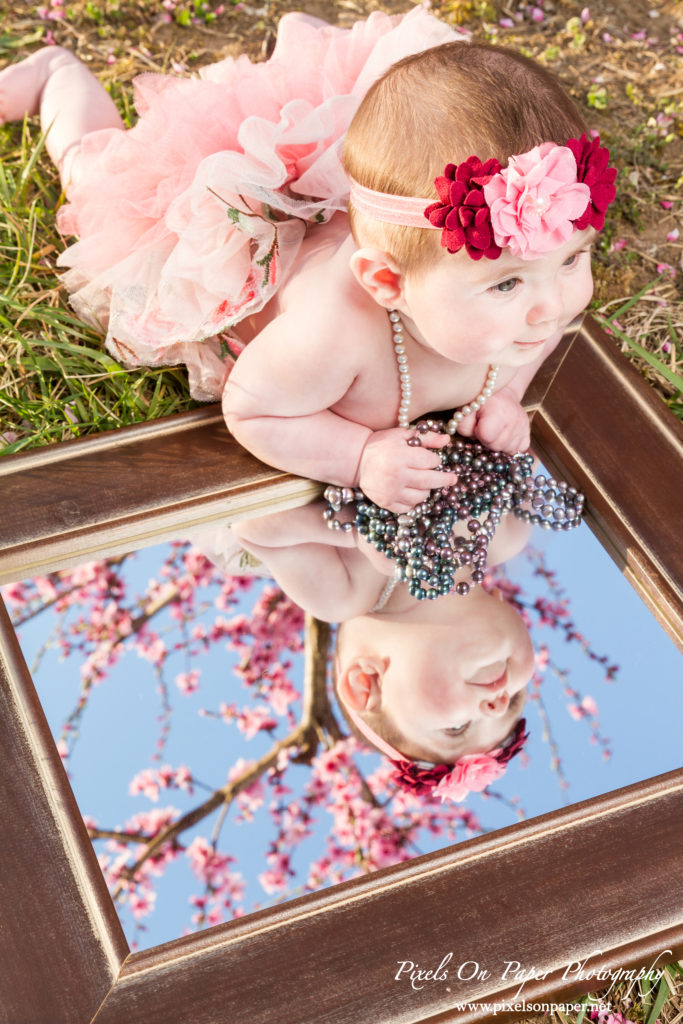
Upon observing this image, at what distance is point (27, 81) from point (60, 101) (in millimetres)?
85

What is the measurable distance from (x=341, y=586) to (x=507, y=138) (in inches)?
20.7

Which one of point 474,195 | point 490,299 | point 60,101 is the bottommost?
point 60,101

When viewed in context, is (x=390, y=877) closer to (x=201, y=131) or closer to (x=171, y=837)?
(x=171, y=837)

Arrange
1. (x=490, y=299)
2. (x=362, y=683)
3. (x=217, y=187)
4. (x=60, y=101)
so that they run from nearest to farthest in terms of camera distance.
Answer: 1. (x=490, y=299)
2. (x=362, y=683)
3. (x=217, y=187)
4. (x=60, y=101)

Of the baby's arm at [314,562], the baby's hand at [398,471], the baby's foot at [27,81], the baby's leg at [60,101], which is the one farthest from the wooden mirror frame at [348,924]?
the baby's foot at [27,81]

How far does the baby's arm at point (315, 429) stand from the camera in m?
1.13

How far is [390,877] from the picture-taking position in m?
0.92

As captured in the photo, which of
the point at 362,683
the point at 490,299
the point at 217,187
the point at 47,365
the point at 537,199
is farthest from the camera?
the point at 47,365

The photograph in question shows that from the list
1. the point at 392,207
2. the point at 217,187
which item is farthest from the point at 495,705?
the point at 217,187

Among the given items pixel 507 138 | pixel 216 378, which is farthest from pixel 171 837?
pixel 507 138

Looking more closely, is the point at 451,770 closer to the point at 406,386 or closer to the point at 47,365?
the point at 406,386

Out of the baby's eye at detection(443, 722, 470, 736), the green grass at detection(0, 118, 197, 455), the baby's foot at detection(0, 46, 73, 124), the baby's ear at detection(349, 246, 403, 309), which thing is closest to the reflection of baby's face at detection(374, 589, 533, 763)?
the baby's eye at detection(443, 722, 470, 736)

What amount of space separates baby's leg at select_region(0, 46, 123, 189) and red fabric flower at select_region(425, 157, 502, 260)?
0.83 meters

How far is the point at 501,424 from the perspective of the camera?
49.1 inches
